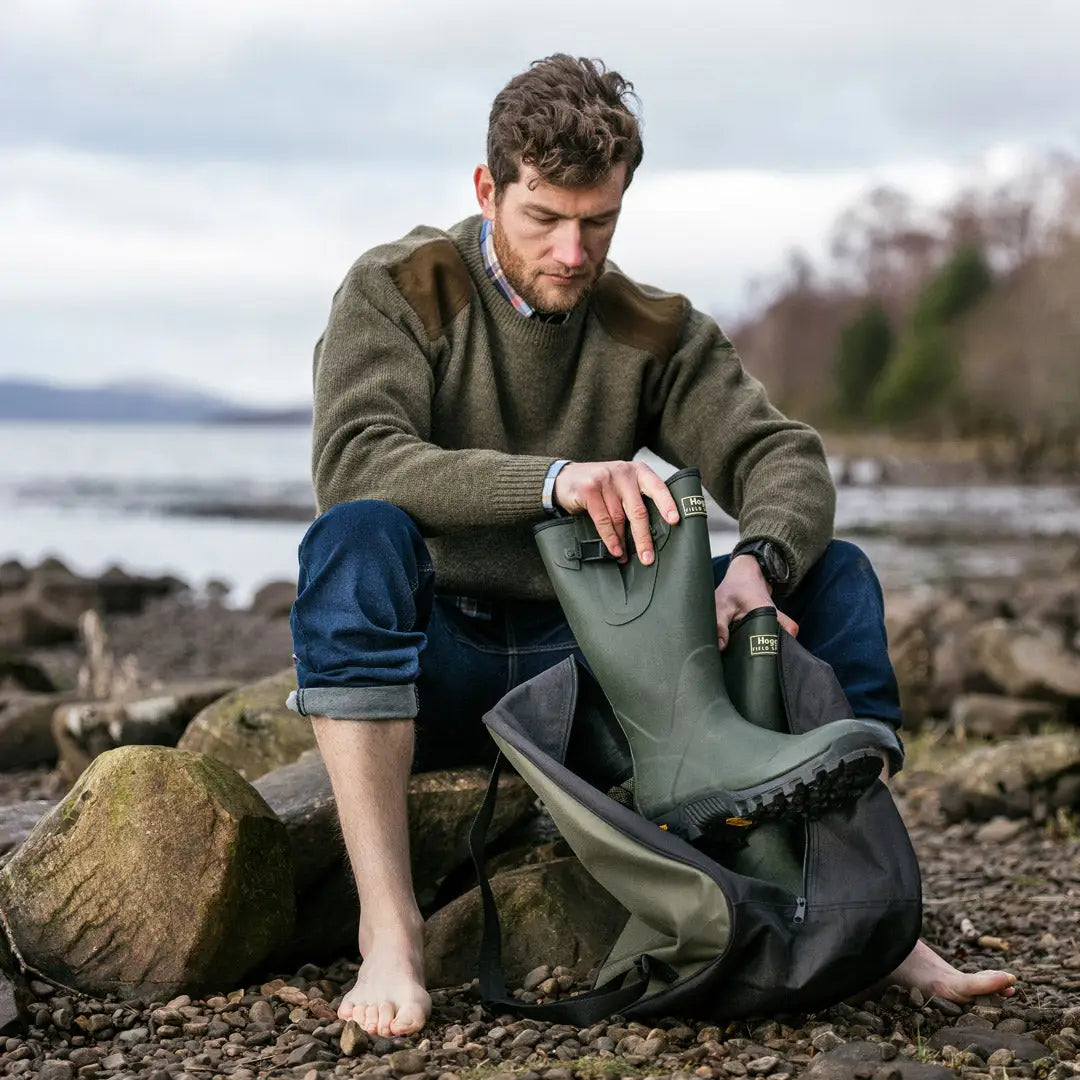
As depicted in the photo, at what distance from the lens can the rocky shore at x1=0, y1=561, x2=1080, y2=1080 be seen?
8.04ft

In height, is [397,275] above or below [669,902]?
above

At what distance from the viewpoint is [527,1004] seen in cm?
265

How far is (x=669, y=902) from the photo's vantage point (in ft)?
8.09

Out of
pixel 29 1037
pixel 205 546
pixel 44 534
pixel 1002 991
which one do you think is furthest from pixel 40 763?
pixel 44 534

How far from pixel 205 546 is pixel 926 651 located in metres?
14.8

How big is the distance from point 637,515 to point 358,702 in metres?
0.61

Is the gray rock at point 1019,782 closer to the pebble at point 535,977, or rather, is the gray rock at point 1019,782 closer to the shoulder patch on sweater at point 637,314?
the shoulder patch on sweater at point 637,314

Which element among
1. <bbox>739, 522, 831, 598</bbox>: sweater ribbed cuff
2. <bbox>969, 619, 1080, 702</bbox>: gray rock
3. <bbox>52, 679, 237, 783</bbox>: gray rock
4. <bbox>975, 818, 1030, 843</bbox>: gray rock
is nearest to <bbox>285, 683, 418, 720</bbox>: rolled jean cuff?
<bbox>739, 522, 831, 598</bbox>: sweater ribbed cuff

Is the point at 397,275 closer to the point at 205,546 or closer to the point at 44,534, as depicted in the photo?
the point at 205,546

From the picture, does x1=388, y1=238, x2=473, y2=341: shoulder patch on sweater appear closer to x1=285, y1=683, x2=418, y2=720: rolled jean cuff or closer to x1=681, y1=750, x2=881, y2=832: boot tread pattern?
x1=285, y1=683, x2=418, y2=720: rolled jean cuff

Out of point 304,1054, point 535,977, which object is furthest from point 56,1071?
point 535,977

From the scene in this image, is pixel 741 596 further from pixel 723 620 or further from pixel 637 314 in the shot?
pixel 637 314

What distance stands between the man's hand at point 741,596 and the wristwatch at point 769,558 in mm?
14

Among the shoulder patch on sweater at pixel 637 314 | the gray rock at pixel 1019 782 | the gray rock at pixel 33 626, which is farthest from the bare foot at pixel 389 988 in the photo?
the gray rock at pixel 33 626
